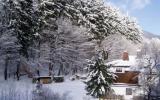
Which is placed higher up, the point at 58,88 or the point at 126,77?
the point at 126,77

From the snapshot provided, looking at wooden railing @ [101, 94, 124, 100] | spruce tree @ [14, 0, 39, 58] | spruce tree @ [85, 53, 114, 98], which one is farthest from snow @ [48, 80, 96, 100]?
spruce tree @ [14, 0, 39, 58]

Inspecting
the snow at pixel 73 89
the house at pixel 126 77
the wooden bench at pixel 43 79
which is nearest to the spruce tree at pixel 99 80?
the snow at pixel 73 89

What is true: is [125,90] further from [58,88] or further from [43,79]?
[43,79]

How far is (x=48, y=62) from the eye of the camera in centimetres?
6712

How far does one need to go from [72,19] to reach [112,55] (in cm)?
1727

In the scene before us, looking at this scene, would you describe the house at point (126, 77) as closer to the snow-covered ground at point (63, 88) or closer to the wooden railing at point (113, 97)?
the snow-covered ground at point (63, 88)

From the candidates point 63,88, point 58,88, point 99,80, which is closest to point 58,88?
point 58,88

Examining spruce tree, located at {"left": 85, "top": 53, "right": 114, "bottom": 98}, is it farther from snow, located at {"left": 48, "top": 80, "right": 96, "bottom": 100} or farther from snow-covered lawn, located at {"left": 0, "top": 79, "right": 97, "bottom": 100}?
snow, located at {"left": 48, "top": 80, "right": 96, "bottom": 100}

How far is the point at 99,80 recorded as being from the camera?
165ft

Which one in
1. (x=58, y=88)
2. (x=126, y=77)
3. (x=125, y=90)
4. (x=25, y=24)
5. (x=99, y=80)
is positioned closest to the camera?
(x=99, y=80)

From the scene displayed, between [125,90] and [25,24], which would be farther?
[25,24]

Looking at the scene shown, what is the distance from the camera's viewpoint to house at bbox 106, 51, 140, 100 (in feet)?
175

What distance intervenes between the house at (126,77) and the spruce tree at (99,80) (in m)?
1.74

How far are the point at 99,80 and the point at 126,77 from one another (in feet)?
21.8
